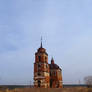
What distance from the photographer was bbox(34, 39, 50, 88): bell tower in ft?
133

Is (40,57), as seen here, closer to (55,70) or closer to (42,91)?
(55,70)

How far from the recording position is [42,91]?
23.5 m

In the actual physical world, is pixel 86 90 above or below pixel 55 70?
below

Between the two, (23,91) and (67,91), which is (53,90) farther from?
(23,91)

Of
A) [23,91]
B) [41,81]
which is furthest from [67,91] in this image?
[41,81]

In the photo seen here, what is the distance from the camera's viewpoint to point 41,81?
4038 centimetres

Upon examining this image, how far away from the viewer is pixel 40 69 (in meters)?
41.5

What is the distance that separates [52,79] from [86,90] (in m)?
27.7

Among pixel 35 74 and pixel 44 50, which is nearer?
pixel 35 74

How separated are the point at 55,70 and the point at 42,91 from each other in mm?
27028

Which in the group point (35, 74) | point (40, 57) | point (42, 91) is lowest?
point (42, 91)

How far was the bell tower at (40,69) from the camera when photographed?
1593 inches

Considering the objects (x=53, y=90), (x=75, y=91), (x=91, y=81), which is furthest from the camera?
(x=91, y=81)

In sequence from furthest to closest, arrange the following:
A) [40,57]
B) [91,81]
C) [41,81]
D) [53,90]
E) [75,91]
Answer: [91,81] → [40,57] → [41,81] → [53,90] → [75,91]
